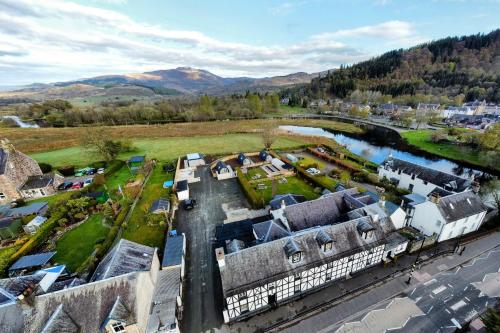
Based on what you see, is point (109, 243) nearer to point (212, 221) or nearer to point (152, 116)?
point (212, 221)

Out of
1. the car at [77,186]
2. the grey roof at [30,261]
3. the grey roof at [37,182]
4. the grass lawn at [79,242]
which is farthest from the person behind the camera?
the car at [77,186]

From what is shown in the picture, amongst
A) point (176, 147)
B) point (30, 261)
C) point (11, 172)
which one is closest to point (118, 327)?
point (30, 261)

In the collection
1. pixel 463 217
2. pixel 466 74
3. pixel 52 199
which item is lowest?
pixel 52 199

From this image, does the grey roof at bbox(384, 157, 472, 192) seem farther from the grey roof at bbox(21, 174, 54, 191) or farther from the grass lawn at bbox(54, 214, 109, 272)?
the grey roof at bbox(21, 174, 54, 191)

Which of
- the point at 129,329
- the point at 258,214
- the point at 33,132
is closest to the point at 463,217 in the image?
the point at 258,214

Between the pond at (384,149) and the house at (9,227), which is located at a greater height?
the pond at (384,149)

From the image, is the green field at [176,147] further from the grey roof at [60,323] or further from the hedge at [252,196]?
the grey roof at [60,323]

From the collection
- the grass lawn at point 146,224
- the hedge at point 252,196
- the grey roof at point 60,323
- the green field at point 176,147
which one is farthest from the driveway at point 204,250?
the green field at point 176,147
